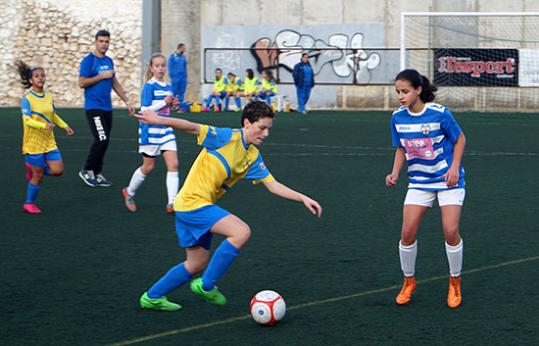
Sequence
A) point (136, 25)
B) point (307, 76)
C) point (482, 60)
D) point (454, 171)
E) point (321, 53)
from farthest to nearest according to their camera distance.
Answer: point (136, 25), point (321, 53), point (482, 60), point (307, 76), point (454, 171)

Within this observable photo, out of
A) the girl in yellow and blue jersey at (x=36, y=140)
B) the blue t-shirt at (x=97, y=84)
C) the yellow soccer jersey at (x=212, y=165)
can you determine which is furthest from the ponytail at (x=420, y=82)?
the blue t-shirt at (x=97, y=84)

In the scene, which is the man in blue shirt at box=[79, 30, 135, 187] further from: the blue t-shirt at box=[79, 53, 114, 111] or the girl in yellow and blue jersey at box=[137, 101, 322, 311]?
the girl in yellow and blue jersey at box=[137, 101, 322, 311]

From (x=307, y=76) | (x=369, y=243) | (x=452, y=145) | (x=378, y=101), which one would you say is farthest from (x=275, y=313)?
(x=378, y=101)

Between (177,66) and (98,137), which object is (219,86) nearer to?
(177,66)

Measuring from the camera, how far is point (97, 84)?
41.5 ft

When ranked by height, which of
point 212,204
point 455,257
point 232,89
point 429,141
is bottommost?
point 455,257

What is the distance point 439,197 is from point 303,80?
83.9 feet

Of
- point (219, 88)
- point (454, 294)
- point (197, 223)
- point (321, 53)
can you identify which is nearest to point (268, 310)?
point (197, 223)

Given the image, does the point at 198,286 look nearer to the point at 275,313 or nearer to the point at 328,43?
the point at 275,313

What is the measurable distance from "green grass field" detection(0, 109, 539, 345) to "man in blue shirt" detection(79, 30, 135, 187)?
28 centimetres

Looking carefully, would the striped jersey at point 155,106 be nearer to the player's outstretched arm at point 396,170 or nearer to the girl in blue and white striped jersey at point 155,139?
the girl in blue and white striped jersey at point 155,139

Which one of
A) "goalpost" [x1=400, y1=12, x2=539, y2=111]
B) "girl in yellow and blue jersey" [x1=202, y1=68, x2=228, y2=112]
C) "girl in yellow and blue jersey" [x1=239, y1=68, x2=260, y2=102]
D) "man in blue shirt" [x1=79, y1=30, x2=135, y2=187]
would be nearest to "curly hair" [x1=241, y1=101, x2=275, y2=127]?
"man in blue shirt" [x1=79, y1=30, x2=135, y2=187]

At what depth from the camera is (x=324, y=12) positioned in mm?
34875

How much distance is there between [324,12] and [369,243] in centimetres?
2729
